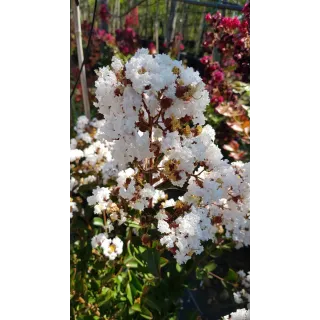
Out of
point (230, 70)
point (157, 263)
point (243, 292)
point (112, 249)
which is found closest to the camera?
point (157, 263)

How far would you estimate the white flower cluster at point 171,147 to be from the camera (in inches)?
27.7

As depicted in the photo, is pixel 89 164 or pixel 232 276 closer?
pixel 232 276

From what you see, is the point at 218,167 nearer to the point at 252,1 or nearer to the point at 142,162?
A: the point at 142,162

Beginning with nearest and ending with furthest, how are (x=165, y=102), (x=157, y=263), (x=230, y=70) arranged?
(x=165, y=102)
(x=157, y=263)
(x=230, y=70)

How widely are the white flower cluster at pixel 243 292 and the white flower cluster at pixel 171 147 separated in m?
0.39

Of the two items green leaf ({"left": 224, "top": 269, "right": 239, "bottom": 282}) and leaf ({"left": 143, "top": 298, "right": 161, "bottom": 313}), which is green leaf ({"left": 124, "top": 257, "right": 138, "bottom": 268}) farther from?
green leaf ({"left": 224, "top": 269, "right": 239, "bottom": 282})

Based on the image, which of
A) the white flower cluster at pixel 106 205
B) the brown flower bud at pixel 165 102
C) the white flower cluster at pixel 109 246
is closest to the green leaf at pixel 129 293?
the white flower cluster at pixel 109 246

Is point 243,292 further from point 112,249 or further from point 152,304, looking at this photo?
point 112,249

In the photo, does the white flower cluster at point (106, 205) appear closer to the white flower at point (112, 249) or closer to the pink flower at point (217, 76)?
the white flower at point (112, 249)

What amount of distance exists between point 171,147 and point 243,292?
2.38 ft

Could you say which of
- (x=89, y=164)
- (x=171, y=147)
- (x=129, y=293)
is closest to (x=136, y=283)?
(x=129, y=293)

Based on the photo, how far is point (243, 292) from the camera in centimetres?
120

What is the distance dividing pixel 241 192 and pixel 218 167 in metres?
0.09
